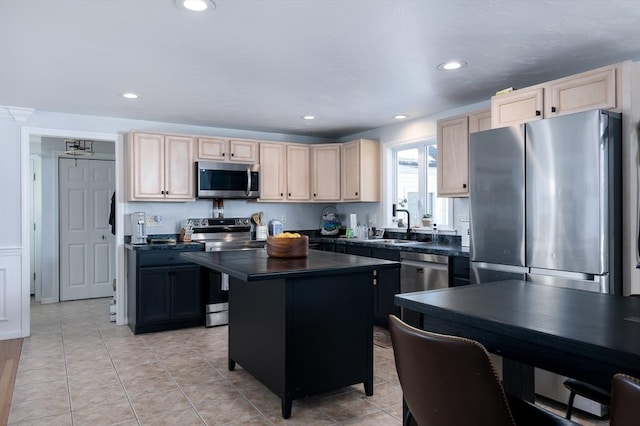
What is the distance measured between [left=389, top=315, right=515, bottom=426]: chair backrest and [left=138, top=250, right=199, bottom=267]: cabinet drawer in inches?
151

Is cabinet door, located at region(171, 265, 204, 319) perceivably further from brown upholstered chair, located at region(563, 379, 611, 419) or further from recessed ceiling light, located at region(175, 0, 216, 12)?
brown upholstered chair, located at region(563, 379, 611, 419)

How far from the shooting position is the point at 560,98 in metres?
3.06

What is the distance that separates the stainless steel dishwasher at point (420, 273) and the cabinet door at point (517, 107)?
4.07 feet

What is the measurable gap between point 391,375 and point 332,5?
8.37 ft

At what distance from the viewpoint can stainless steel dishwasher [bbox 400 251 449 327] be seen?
397cm

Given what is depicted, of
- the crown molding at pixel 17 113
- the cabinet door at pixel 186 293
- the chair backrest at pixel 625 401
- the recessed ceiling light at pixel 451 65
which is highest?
the recessed ceiling light at pixel 451 65

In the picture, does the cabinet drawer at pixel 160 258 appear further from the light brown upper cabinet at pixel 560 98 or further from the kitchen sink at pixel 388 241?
the light brown upper cabinet at pixel 560 98

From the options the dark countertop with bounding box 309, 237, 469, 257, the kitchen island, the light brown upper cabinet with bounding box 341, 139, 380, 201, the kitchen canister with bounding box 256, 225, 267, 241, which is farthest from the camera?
the kitchen canister with bounding box 256, 225, 267, 241

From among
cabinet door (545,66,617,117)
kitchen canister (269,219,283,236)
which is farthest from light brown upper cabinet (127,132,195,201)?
cabinet door (545,66,617,117)

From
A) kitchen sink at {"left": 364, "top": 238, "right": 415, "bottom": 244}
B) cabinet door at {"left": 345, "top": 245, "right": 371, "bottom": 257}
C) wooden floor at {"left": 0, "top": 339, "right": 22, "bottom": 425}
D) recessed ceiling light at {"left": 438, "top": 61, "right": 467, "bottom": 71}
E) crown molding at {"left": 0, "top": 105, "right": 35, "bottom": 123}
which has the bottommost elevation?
wooden floor at {"left": 0, "top": 339, "right": 22, "bottom": 425}

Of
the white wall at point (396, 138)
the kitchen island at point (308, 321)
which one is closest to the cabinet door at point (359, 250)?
the white wall at point (396, 138)

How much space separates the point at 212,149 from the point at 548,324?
452 centimetres

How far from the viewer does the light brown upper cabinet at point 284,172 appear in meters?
5.63

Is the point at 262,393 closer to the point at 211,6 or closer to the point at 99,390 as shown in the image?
the point at 99,390
